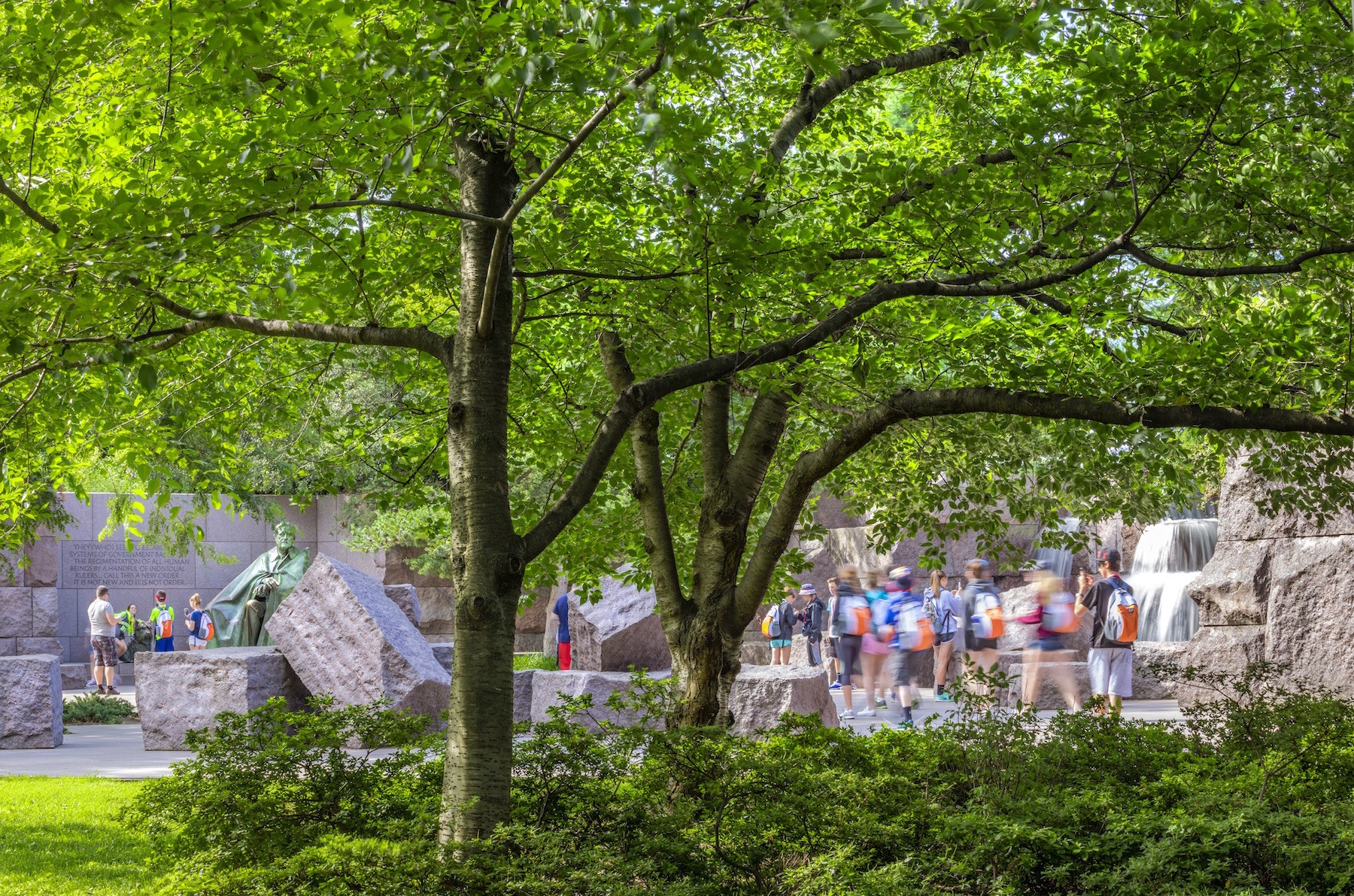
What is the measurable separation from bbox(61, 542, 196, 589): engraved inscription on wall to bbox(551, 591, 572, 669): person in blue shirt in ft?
36.4

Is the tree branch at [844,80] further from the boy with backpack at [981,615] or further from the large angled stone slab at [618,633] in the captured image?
the large angled stone slab at [618,633]

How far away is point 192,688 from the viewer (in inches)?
472

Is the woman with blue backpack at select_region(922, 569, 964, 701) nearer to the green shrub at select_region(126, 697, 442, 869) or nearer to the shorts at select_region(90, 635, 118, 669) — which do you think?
the green shrub at select_region(126, 697, 442, 869)

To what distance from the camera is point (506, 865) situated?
14.6 feet

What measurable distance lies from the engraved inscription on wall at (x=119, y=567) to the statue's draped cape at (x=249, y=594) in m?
7.19

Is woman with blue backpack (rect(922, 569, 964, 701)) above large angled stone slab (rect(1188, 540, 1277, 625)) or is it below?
below

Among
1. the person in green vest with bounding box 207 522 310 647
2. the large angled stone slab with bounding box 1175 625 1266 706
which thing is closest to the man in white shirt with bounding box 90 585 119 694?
the person in green vest with bounding box 207 522 310 647

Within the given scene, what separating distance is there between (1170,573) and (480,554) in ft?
54.9

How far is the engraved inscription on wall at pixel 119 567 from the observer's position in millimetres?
25547

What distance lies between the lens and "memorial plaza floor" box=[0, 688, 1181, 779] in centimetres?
1052

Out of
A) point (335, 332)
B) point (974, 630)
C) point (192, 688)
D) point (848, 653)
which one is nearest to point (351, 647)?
point (192, 688)

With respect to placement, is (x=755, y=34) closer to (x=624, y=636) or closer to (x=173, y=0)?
(x=173, y=0)

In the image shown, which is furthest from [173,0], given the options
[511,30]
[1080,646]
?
[1080,646]

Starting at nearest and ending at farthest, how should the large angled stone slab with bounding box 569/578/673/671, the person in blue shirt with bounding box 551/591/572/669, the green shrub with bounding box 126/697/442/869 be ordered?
the green shrub with bounding box 126/697/442/869, the large angled stone slab with bounding box 569/578/673/671, the person in blue shirt with bounding box 551/591/572/669
